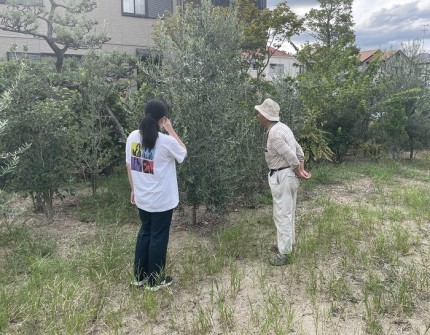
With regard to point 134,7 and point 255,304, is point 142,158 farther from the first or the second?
point 134,7

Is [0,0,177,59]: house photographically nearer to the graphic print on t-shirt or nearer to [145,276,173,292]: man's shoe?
the graphic print on t-shirt

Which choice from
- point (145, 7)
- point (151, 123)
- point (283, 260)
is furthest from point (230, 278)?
point (145, 7)

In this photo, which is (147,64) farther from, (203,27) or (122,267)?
(122,267)

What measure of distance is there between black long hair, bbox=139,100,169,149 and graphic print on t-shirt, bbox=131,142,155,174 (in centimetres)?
6

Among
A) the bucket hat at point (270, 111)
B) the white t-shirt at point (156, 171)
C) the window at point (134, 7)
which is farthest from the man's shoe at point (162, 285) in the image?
the window at point (134, 7)

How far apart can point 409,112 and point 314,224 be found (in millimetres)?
7109

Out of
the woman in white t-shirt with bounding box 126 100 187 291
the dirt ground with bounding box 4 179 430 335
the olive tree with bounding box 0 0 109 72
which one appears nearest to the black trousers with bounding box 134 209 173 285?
the woman in white t-shirt with bounding box 126 100 187 291

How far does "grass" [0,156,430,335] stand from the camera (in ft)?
9.95

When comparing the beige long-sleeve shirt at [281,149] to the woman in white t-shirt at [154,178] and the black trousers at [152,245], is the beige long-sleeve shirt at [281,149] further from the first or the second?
the black trousers at [152,245]

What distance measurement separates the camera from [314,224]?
5.25 m

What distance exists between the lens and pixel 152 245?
11.3 ft

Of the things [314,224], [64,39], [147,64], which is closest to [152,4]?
[64,39]

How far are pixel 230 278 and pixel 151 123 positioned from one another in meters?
1.66

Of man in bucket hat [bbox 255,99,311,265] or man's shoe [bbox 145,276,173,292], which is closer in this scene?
man's shoe [bbox 145,276,173,292]
